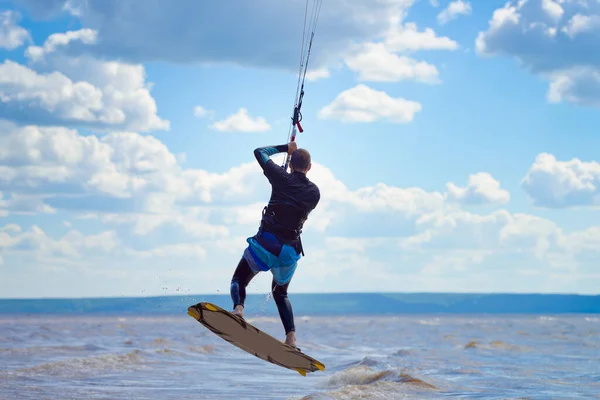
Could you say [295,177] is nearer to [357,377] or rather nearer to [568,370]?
[357,377]

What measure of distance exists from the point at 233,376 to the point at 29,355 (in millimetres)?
10990

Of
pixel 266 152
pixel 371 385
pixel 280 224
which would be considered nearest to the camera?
pixel 280 224

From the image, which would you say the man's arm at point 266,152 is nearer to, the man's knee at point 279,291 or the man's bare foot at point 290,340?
the man's knee at point 279,291

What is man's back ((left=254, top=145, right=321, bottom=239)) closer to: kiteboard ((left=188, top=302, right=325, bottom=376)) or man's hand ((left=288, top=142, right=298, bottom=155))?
man's hand ((left=288, top=142, right=298, bottom=155))

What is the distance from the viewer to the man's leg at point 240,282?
11.0 metres

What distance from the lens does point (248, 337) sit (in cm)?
1116

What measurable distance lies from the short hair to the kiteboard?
6.99ft

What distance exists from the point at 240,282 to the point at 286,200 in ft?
4.54

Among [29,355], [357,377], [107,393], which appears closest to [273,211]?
[107,393]

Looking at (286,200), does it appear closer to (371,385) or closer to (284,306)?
(284,306)

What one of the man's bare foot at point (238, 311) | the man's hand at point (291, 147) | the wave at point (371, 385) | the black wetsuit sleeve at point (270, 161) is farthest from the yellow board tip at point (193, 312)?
the wave at point (371, 385)

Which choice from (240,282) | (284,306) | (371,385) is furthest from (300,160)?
(371,385)

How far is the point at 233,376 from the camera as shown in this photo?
24.6 meters

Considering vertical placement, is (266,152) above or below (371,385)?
above
